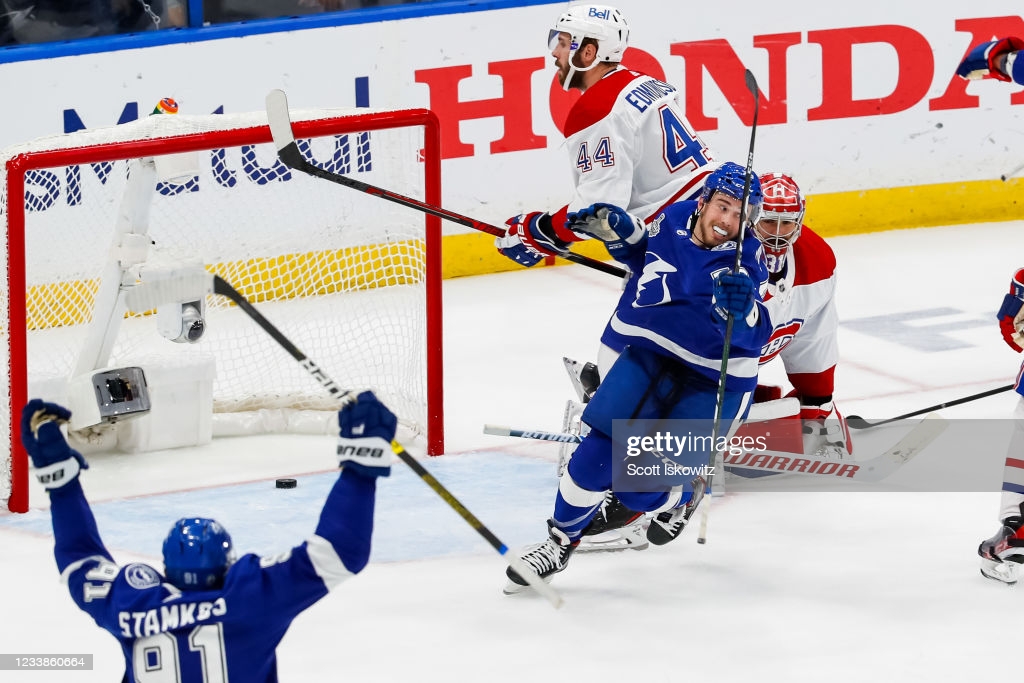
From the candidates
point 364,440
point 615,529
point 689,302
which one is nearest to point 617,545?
point 615,529

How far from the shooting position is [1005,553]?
3.96 m

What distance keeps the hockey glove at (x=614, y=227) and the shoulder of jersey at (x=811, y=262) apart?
0.63m

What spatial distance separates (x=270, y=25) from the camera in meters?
6.51

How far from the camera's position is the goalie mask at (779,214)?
171 inches

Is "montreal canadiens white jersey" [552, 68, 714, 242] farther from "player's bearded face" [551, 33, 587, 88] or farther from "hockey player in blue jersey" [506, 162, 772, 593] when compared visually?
"hockey player in blue jersey" [506, 162, 772, 593]

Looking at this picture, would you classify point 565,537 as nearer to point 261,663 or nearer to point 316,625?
point 316,625

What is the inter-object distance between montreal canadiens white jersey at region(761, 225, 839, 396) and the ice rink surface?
0.34 m

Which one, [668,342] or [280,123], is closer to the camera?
[668,342]

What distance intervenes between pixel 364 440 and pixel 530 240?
1950 mm

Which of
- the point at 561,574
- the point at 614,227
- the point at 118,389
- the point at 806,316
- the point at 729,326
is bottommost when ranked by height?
the point at 561,574

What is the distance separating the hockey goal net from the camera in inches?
181

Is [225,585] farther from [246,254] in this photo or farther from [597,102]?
[246,254]

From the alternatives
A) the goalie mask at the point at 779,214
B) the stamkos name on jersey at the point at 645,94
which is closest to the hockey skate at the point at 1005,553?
the goalie mask at the point at 779,214

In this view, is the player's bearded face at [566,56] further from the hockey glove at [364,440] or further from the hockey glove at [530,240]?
the hockey glove at [364,440]
